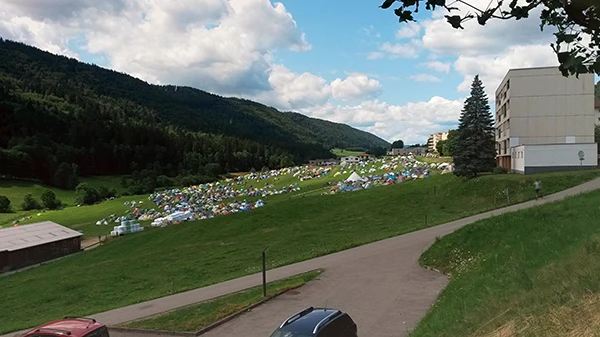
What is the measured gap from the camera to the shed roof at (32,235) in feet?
137

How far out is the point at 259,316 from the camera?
14.1 m

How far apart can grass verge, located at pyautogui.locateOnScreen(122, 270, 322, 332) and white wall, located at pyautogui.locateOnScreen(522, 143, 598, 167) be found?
31298 millimetres

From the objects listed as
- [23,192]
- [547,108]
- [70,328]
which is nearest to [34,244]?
[70,328]

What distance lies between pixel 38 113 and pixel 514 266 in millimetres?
162655

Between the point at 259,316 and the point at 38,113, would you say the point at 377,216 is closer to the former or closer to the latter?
the point at 259,316

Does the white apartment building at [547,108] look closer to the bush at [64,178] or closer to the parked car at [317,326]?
the parked car at [317,326]

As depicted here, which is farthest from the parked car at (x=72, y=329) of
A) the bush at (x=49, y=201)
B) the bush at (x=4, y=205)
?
the bush at (x=49, y=201)

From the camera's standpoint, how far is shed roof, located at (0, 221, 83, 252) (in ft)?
137

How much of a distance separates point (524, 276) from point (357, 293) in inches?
263

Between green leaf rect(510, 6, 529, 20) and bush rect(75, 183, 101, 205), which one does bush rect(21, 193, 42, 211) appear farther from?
green leaf rect(510, 6, 529, 20)

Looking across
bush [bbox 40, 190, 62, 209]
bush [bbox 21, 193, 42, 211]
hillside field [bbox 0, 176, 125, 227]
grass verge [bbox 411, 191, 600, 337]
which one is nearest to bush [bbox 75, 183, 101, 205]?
hillside field [bbox 0, 176, 125, 227]

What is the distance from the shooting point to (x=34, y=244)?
1670 inches

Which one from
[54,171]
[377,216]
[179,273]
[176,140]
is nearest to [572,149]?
[377,216]

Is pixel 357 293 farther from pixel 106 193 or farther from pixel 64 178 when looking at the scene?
pixel 64 178
